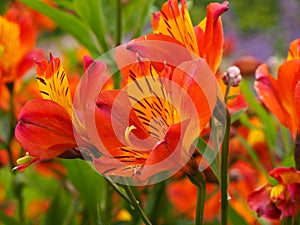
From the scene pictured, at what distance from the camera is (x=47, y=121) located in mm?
395

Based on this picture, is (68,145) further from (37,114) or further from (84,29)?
(84,29)

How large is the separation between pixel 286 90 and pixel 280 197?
8cm

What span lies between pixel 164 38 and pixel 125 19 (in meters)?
0.47

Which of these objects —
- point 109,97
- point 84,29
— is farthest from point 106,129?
point 84,29

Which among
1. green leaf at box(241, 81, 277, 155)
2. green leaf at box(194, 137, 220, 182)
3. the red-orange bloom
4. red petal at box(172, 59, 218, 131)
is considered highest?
red petal at box(172, 59, 218, 131)

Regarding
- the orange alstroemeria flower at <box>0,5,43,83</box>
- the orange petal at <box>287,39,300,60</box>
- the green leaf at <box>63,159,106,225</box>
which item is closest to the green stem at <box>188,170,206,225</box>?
the orange petal at <box>287,39,300,60</box>

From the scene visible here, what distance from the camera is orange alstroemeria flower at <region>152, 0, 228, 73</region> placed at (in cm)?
41

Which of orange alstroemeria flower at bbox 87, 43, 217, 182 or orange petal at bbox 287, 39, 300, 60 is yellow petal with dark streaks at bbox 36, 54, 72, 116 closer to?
orange alstroemeria flower at bbox 87, 43, 217, 182

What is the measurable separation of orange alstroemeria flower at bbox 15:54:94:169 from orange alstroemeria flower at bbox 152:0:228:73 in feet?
0.25

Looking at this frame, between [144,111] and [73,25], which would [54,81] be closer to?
[144,111]

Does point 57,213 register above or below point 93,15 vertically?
below

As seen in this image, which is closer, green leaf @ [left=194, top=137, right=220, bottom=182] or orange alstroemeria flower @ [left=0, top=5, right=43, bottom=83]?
green leaf @ [left=194, top=137, right=220, bottom=182]

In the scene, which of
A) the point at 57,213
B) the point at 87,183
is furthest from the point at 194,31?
the point at 57,213

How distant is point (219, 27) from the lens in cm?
42
